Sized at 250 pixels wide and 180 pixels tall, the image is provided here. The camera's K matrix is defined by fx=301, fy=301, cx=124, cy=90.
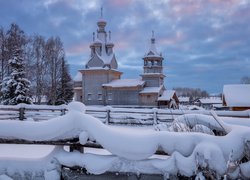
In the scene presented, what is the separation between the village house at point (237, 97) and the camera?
22.3 meters

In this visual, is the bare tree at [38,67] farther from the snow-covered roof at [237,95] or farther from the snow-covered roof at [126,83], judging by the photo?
the snow-covered roof at [237,95]

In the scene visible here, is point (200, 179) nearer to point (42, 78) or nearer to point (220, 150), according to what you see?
point (220, 150)

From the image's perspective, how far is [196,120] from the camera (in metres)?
5.15

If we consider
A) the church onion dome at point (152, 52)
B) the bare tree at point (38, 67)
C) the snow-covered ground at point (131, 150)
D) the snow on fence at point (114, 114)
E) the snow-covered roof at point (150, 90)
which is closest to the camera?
the snow-covered ground at point (131, 150)

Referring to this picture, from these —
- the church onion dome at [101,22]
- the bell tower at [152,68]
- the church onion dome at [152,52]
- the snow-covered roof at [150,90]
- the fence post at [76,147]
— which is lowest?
the fence post at [76,147]

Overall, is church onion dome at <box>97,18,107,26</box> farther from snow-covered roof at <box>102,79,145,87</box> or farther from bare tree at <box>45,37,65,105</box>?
snow-covered roof at <box>102,79,145,87</box>

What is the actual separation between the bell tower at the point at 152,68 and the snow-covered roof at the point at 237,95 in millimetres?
16539

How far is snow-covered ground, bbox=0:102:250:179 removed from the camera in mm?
3371

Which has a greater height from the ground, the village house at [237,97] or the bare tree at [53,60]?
the bare tree at [53,60]

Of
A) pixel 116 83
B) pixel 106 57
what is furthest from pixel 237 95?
pixel 106 57

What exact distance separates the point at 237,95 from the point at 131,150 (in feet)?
70.8

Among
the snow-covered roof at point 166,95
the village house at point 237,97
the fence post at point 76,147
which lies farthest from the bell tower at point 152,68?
the fence post at point 76,147

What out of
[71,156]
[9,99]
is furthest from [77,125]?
[9,99]

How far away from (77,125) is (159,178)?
1.15 metres
